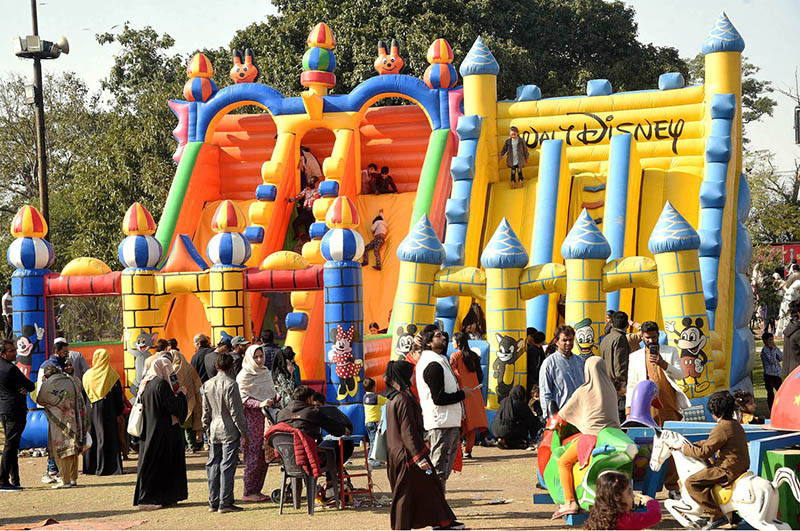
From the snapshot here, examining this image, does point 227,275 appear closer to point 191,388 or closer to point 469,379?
point 191,388

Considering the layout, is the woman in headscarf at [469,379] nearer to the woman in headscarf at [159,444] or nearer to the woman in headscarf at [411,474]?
the woman in headscarf at [159,444]

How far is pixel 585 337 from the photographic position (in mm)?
12203

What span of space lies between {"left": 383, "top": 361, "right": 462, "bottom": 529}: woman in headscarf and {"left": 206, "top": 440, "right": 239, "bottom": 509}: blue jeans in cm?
189

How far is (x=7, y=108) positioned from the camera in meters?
32.1

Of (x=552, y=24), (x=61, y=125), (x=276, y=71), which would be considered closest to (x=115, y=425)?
(x=276, y=71)

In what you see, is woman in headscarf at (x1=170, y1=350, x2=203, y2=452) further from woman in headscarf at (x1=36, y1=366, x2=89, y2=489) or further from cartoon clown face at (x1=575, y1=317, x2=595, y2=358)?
cartoon clown face at (x1=575, y1=317, x2=595, y2=358)

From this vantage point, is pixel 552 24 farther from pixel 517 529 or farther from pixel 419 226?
pixel 517 529

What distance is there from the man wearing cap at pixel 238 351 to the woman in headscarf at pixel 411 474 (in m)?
4.46

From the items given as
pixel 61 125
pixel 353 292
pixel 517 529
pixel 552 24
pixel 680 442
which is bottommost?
pixel 517 529

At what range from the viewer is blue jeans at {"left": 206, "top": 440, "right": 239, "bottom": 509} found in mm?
9086

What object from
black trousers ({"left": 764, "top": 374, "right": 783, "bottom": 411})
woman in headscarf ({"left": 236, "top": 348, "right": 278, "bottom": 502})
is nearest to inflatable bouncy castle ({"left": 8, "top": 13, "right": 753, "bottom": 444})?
black trousers ({"left": 764, "top": 374, "right": 783, "bottom": 411})

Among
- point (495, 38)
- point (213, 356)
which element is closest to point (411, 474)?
point (213, 356)

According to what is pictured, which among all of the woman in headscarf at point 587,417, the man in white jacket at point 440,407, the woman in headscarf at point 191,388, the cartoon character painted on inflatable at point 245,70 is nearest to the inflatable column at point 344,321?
the woman in headscarf at point 191,388

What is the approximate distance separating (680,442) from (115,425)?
243 inches
